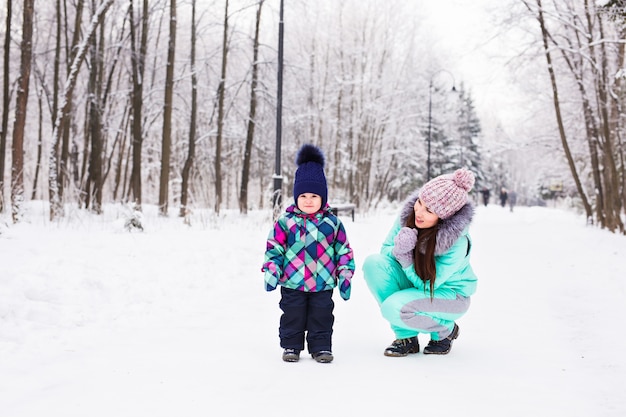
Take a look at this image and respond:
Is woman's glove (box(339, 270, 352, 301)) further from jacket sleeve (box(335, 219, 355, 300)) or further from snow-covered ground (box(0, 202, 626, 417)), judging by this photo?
snow-covered ground (box(0, 202, 626, 417))

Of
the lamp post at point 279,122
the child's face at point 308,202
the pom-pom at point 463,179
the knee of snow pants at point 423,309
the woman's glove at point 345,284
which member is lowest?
the knee of snow pants at point 423,309

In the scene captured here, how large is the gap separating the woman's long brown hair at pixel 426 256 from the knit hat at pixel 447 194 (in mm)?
131

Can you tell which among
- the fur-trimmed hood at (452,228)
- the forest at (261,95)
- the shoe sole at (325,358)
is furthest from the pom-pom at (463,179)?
the forest at (261,95)

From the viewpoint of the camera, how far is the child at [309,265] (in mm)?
3668

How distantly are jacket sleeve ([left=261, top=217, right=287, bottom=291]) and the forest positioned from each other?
7.00 metres

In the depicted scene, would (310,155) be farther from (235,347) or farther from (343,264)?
(235,347)

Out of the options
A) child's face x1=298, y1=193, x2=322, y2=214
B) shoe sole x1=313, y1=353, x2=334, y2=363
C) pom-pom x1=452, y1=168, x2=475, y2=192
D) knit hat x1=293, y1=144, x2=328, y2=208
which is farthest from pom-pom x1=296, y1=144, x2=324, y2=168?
shoe sole x1=313, y1=353, x2=334, y2=363

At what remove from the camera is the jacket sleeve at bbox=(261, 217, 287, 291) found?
3.57 m

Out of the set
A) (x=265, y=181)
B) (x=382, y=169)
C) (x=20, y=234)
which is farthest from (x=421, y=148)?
(x=20, y=234)

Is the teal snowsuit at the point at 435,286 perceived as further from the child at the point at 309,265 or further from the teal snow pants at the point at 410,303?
the child at the point at 309,265

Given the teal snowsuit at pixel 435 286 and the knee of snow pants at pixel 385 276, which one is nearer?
the teal snowsuit at pixel 435 286

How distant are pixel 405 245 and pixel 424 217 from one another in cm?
24

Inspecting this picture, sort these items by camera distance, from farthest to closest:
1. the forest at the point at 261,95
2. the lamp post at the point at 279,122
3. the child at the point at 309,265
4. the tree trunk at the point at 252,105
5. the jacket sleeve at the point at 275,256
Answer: the tree trunk at the point at 252,105 → the forest at the point at 261,95 → the lamp post at the point at 279,122 → the child at the point at 309,265 → the jacket sleeve at the point at 275,256

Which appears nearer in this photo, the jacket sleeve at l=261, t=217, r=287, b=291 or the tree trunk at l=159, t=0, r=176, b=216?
the jacket sleeve at l=261, t=217, r=287, b=291
